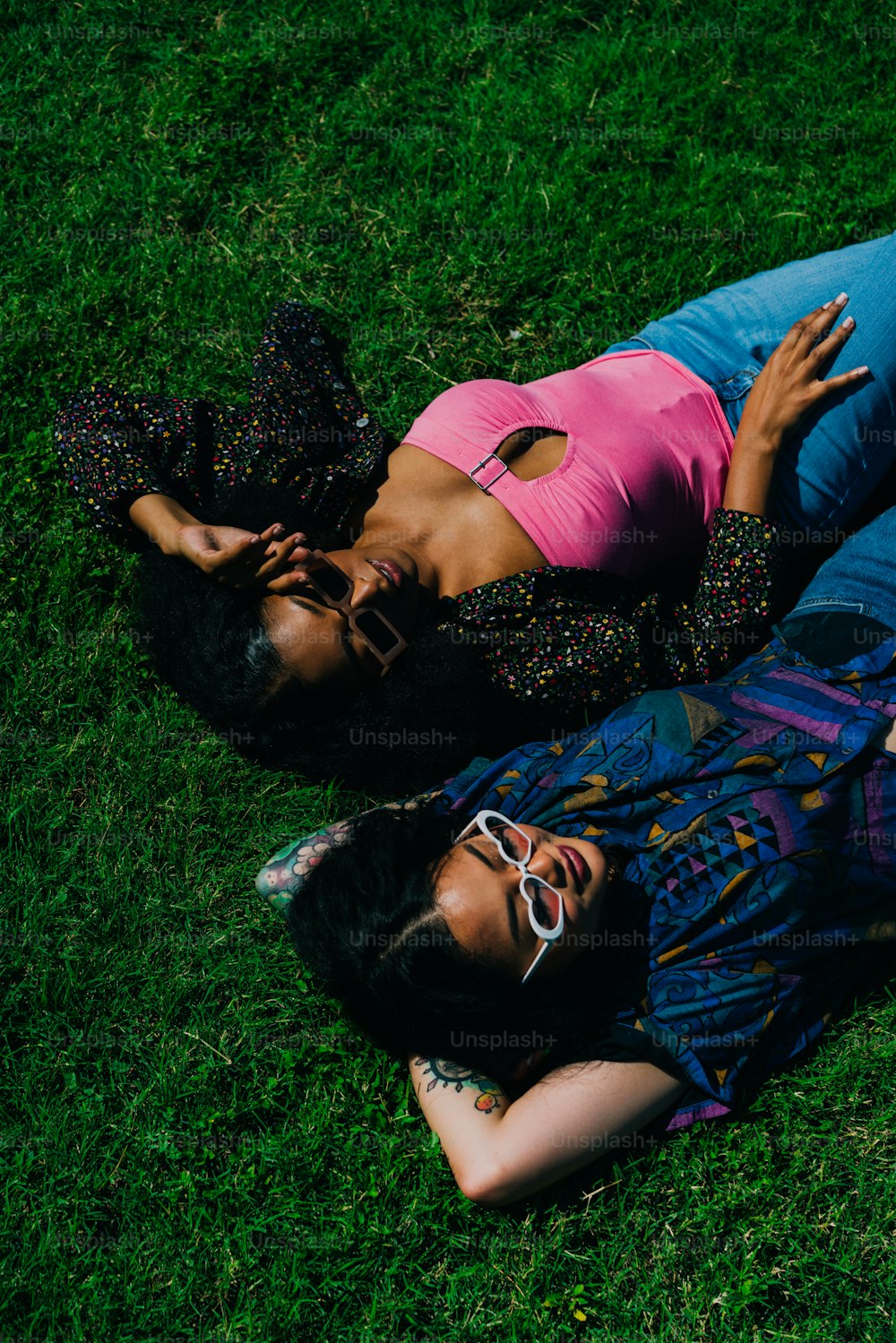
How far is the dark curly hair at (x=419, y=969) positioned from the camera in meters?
3.43

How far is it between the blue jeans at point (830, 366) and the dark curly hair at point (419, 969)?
1817mm

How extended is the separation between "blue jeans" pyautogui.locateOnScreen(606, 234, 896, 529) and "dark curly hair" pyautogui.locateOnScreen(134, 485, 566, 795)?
59.5 inches

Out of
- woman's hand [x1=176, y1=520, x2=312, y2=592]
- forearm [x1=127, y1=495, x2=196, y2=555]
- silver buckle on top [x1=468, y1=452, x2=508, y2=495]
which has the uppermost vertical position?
forearm [x1=127, y1=495, x2=196, y2=555]

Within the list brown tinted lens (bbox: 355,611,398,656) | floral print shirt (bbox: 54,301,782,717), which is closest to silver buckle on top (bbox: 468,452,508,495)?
floral print shirt (bbox: 54,301,782,717)

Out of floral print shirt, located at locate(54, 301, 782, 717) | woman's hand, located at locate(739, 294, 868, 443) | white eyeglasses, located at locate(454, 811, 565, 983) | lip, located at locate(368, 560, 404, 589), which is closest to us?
white eyeglasses, located at locate(454, 811, 565, 983)

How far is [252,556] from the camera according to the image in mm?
3822

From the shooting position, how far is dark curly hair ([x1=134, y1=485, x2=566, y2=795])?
3.86 meters

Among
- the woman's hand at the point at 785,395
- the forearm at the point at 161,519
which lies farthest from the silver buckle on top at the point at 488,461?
the forearm at the point at 161,519

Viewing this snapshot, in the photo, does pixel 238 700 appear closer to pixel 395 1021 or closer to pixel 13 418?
pixel 395 1021

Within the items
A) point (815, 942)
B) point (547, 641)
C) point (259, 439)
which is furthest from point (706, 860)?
point (259, 439)

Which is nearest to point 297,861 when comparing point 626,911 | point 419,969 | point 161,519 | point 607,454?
point 419,969

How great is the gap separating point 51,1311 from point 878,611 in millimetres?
4007

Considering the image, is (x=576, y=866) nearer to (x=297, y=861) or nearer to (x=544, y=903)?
(x=544, y=903)

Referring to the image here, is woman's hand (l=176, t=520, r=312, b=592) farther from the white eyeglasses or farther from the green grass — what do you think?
the white eyeglasses
